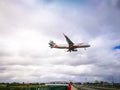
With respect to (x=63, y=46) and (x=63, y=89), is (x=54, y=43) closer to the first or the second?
(x=63, y=46)

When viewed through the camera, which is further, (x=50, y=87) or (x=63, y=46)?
(x=63, y=46)

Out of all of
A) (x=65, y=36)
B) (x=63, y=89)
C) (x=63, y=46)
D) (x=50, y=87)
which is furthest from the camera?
(x=63, y=46)

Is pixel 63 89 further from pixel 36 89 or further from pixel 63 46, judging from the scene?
pixel 63 46

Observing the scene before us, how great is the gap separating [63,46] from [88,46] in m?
9.29

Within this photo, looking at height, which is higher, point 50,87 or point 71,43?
point 71,43

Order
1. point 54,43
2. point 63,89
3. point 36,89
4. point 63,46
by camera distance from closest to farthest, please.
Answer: point 63,89
point 36,89
point 63,46
point 54,43

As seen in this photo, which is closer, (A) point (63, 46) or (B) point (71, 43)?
(B) point (71, 43)

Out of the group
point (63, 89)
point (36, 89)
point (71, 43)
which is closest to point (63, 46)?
point (71, 43)

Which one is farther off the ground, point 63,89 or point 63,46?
point 63,46

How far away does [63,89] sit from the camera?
26922 millimetres

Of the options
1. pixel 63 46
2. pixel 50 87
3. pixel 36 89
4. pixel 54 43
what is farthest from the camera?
pixel 54 43

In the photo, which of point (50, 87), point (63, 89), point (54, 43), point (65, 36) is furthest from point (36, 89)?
point (54, 43)

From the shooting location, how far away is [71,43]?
61281 millimetres

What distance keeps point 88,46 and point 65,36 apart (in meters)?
7.78
